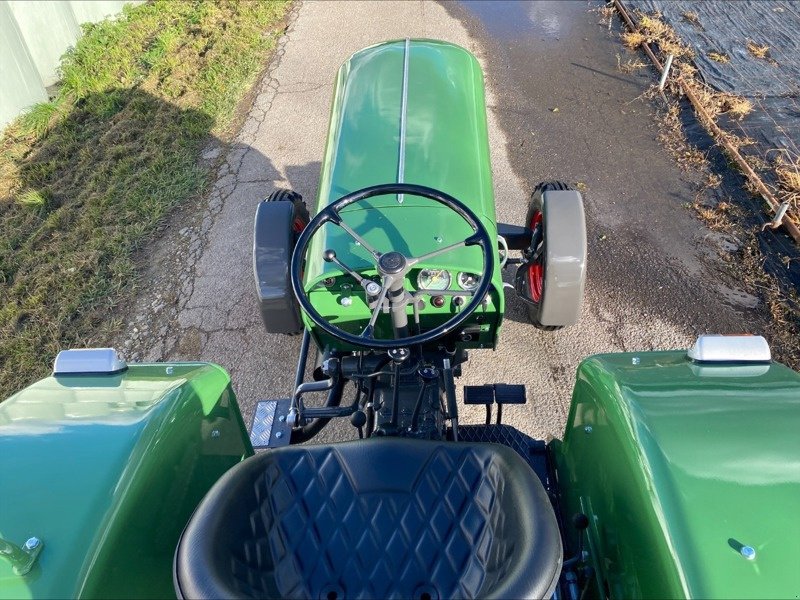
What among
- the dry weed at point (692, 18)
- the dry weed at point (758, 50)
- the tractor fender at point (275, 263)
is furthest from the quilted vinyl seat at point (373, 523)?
the dry weed at point (692, 18)

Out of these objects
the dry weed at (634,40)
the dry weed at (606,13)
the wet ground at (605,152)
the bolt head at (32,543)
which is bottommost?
the wet ground at (605,152)

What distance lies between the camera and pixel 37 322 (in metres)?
3.69

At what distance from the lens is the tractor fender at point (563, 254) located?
278 centimetres

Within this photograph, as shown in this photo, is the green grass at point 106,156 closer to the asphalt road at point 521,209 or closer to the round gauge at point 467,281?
the asphalt road at point 521,209

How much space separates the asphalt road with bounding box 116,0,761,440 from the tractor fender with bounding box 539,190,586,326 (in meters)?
0.54

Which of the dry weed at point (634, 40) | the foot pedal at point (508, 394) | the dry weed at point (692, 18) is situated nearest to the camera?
the foot pedal at point (508, 394)

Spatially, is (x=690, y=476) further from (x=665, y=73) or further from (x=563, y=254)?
(x=665, y=73)

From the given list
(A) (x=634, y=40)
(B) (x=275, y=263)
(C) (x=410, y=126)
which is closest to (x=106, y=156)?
(B) (x=275, y=263)

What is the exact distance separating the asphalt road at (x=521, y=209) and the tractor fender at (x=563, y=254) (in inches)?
21.1

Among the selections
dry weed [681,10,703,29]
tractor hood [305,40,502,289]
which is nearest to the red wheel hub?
tractor hood [305,40,502,289]

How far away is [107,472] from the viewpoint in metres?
1.58

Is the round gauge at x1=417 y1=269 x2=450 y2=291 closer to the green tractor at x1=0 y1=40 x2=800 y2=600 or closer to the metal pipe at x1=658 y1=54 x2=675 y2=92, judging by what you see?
the green tractor at x1=0 y1=40 x2=800 y2=600

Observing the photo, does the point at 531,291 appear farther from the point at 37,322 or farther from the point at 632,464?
the point at 37,322

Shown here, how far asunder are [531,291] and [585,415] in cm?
135
